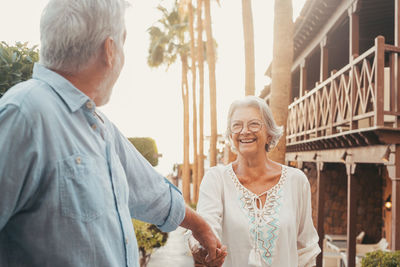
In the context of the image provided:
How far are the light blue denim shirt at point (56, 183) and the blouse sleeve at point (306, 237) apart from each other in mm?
1578

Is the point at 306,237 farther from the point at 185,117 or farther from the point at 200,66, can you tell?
the point at 185,117

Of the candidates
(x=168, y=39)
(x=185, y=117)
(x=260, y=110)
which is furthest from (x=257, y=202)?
(x=168, y=39)

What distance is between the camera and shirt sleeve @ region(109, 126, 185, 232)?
150 centimetres

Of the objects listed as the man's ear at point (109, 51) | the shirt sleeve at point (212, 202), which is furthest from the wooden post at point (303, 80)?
the man's ear at point (109, 51)

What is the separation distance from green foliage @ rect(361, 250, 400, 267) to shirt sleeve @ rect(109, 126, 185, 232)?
5088 millimetres

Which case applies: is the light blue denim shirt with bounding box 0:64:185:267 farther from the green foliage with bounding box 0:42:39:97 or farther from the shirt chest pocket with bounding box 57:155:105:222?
the green foliage with bounding box 0:42:39:97

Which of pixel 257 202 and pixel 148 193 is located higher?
pixel 148 193

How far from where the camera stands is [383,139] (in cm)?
628

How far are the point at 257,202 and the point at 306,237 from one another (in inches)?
15.4

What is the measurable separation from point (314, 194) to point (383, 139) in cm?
1006

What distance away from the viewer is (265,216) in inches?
95.4

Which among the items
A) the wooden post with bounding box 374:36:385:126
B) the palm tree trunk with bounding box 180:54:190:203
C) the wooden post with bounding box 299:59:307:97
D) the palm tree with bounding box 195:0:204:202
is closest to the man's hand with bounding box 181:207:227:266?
the wooden post with bounding box 374:36:385:126

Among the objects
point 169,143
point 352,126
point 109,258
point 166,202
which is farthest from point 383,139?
point 169,143

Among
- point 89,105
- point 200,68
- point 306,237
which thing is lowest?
point 306,237
